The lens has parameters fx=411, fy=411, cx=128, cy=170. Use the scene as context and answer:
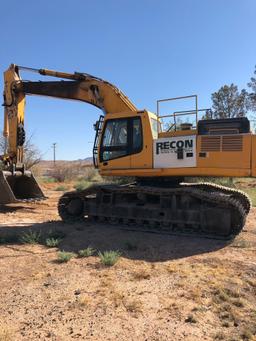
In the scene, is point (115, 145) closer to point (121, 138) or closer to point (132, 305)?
point (121, 138)

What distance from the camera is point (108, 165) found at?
11.5 meters

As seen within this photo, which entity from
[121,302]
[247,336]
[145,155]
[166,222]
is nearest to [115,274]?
Answer: [121,302]

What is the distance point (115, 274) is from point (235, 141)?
473cm

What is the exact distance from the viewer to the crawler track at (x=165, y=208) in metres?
10.0

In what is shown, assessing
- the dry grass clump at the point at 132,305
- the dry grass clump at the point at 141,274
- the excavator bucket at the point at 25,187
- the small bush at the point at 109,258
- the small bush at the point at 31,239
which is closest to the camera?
the dry grass clump at the point at 132,305

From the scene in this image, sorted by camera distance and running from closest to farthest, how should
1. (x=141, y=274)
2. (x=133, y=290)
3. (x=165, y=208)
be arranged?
(x=133, y=290)
(x=141, y=274)
(x=165, y=208)

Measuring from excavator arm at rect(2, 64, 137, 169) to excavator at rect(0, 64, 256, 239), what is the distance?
0.03 meters

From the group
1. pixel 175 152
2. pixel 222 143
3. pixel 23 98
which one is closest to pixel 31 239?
pixel 175 152

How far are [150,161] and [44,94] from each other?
460cm

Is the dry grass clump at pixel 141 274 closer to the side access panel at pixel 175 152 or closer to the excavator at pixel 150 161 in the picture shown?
the excavator at pixel 150 161

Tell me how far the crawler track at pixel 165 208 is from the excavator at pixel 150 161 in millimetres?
24

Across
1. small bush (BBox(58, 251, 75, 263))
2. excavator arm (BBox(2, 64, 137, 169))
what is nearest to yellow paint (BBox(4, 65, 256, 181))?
excavator arm (BBox(2, 64, 137, 169))

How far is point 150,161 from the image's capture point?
35.9 feet

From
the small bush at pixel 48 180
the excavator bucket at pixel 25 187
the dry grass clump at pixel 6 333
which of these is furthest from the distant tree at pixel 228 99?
the dry grass clump at pixel 6 333
